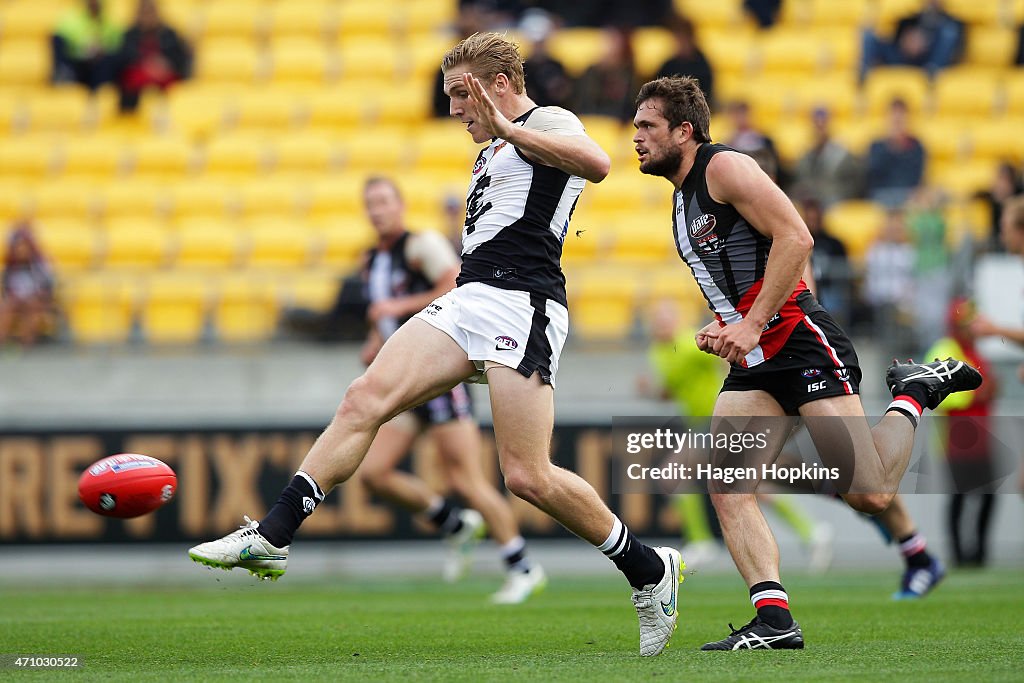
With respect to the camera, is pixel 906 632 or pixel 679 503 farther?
pixel 679 503

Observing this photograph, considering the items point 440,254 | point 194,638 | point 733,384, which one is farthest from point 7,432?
point 733,384

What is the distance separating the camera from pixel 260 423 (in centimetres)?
1334

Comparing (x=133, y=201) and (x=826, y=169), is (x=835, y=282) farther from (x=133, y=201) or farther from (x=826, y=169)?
(x=133, y=201)

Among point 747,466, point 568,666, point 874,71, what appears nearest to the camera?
point 568,666

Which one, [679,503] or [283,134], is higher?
[283,134]

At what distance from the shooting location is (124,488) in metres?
6.20

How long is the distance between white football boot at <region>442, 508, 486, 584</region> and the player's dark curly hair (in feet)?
17.6

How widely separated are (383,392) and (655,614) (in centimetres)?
144

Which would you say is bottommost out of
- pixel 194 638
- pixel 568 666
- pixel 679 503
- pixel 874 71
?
pixel 679 503

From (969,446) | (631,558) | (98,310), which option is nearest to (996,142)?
(969,446)

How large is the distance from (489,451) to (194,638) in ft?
20.7

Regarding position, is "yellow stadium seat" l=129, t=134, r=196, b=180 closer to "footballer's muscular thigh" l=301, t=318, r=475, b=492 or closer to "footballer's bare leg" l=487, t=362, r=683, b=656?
"footballer's muscular thigh" l=301, t=318, r=475, b=492

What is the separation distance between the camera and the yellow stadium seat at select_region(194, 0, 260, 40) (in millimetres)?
19859

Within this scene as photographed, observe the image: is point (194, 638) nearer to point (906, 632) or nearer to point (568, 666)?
point (568, 666)
